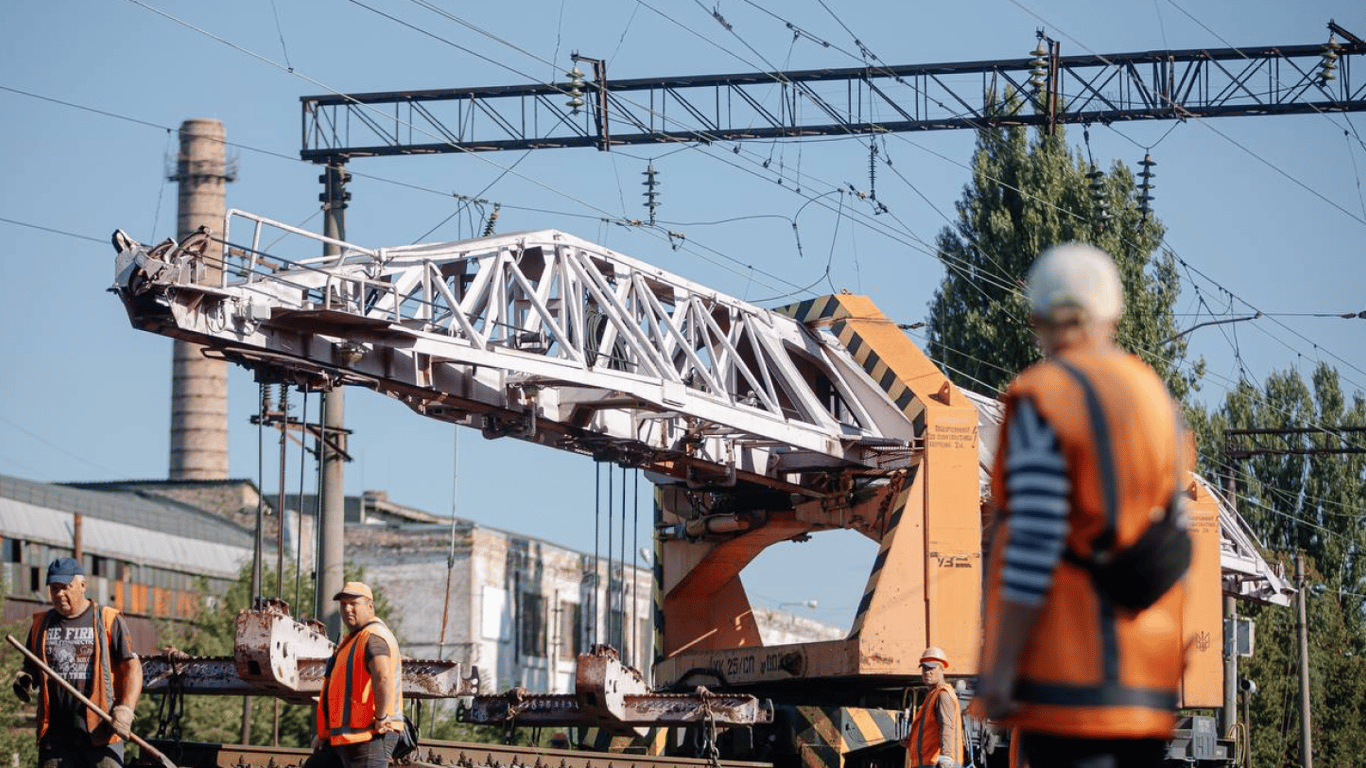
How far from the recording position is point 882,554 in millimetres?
18219

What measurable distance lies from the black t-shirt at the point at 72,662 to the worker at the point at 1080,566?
23.0ft

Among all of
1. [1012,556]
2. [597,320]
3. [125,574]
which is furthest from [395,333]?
[125,574]

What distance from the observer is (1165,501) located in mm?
4465

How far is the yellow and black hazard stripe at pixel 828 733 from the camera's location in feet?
53.4

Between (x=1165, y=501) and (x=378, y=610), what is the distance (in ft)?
127

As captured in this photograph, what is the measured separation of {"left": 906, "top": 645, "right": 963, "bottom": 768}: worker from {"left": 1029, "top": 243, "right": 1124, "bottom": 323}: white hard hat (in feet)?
26.4

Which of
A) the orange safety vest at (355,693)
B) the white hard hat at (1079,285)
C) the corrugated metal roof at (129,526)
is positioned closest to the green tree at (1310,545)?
the corrugated metal roof at (129,526)

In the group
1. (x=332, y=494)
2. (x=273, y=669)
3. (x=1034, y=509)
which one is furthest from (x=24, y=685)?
(x=332, y=494)

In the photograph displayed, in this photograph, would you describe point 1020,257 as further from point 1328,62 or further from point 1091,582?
point 1091,582

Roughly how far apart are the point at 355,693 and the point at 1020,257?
1298 inches

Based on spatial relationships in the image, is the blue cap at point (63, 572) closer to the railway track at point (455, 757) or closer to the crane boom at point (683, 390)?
the railway track at point (455, 757)

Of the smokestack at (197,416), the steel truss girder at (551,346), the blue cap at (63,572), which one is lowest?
the blue cap at (63,572)

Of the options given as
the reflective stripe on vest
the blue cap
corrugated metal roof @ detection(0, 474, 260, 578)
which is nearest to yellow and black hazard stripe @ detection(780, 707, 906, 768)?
the blue cap

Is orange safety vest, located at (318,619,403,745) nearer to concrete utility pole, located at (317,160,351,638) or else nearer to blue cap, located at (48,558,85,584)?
blue cap, located at (48,558,85,584)
